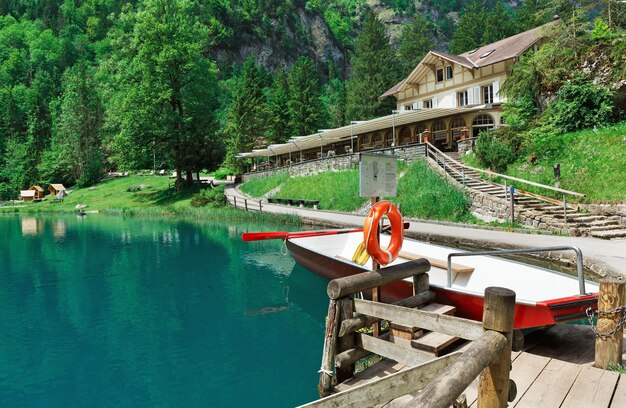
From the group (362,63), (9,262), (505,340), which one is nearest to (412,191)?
(9,262)

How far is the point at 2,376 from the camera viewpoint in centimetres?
756

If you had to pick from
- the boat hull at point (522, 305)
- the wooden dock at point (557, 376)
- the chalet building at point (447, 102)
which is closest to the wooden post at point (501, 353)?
the wooden dock at point (557, 376)

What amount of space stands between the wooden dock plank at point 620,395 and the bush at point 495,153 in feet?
60.6

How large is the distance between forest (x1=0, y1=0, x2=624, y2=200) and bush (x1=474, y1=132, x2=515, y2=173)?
2901 millimetres

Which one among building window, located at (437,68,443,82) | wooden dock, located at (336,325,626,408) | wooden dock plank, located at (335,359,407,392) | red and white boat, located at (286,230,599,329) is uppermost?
building window, located at (437,68,443,82)

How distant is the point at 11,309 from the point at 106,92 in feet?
139

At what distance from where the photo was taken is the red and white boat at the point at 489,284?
5.68 metres

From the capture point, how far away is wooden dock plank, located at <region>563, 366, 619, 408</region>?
4188mm

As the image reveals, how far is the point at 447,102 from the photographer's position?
37.1 m

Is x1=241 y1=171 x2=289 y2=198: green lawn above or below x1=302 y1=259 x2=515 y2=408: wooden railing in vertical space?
above

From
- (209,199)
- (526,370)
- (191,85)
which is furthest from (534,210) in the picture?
(191,85)

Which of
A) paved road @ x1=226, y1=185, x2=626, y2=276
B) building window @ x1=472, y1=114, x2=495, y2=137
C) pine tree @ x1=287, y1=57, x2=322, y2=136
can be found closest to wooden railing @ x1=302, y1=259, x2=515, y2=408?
paved road @ x1=226, y1=185, x2=626, y2=276

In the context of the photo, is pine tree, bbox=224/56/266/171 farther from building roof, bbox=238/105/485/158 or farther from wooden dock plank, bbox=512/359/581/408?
wooden dock plank, bbox=512/359/581/408

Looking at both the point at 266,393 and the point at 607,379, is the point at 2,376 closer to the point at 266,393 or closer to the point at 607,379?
the point at 266,393
